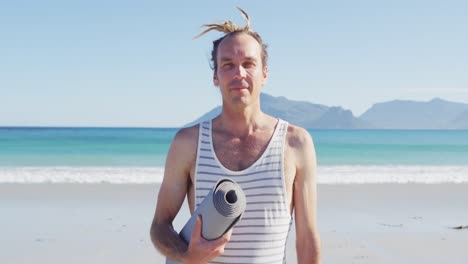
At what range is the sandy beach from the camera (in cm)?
671

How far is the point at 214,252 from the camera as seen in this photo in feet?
6.58

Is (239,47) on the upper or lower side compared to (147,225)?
upper

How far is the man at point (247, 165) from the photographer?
2.40 metres

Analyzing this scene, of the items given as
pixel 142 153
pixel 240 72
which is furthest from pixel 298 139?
pixel 142 153

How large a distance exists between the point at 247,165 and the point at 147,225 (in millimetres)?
6050

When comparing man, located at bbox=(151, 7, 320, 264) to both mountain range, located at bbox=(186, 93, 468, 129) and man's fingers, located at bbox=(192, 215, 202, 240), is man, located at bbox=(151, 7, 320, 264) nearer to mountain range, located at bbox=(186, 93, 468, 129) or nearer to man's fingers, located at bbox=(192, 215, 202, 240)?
man's fingers, located at bbox=(192, 215, 202, 240)

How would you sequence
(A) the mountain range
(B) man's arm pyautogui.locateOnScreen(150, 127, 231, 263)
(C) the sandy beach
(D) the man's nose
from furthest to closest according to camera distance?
(A) the mountain range
(C) the sandy beach
(B) man's arm pyautogui.locateOnScreen(150, 127, 231, 263)
(D) the man's nose

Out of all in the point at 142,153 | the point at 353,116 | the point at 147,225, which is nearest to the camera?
the point at 147,225

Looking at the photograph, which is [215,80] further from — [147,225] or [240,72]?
[147,225]

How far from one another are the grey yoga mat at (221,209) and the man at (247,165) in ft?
1.19

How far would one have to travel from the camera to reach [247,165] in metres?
2.43

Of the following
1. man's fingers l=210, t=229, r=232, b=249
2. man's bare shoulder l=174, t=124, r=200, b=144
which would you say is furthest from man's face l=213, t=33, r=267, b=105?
man's fingers l=210, t=229, r=232, b=249

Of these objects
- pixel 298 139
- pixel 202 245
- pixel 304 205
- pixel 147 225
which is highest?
pixel 298 139

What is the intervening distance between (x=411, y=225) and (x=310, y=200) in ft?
21.5
